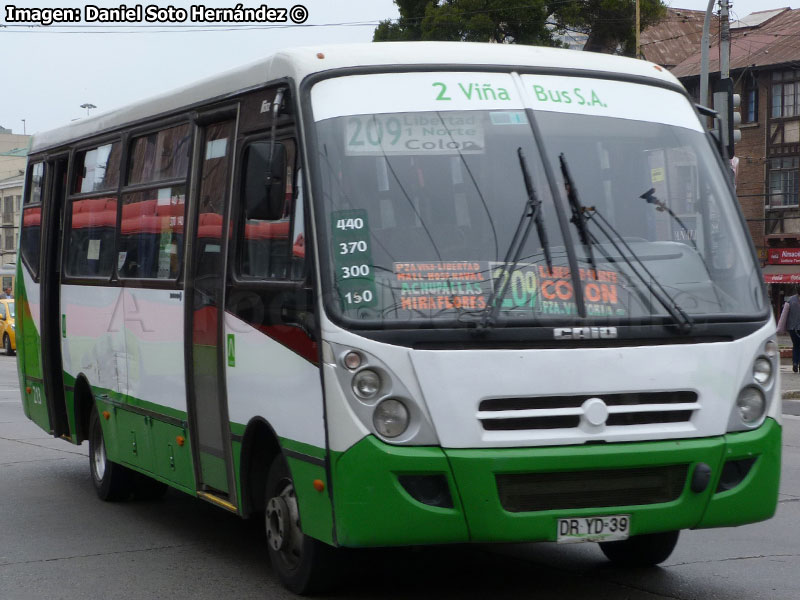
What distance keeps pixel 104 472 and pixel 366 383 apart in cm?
472

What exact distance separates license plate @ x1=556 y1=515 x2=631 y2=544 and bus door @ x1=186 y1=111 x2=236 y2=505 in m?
2.03

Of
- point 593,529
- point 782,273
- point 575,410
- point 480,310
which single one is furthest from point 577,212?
point 782,273

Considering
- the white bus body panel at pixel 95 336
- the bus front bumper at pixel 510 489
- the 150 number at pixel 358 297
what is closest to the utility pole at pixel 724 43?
the white bus body panel at pixel 95 336

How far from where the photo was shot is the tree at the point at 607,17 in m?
41.3

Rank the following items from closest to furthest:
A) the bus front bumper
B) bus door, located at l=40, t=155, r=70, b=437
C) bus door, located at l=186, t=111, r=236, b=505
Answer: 1. the bus front bumper
2. bus door, located at l=186, t=111, r=236, b=505
3. bus door, located at l=40, t=155, r=70, b=437

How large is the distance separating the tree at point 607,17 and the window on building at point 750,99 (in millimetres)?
8257

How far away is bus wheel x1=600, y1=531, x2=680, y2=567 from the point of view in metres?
7.07

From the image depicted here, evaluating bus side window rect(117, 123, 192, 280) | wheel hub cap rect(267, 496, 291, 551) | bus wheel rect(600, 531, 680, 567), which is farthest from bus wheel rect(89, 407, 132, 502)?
bus wheel rect(600, 531, 680, 567)

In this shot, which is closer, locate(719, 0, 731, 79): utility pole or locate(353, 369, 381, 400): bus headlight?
locate(353, 369, 381, 400): bus headlight

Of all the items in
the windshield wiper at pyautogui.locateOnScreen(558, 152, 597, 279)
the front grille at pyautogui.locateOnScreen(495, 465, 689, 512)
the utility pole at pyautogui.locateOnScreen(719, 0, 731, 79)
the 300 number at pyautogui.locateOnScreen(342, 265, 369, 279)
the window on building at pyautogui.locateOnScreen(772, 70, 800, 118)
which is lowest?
the front grille at pyautogui.locateOnScreen(495, 465, 689, 512)

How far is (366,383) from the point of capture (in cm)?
573

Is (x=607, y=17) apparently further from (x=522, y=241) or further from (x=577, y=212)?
(x=522, y=241)

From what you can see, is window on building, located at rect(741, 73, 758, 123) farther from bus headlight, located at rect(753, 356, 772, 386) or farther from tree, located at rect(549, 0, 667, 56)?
bus headlight, located at rect(753, 356, 772, 386)

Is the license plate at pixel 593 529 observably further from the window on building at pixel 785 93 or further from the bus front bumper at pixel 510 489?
the window on building at pixel 785 93
